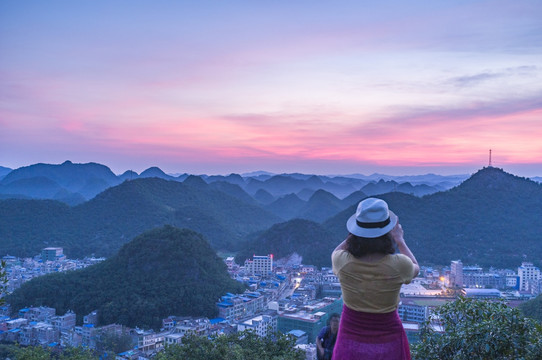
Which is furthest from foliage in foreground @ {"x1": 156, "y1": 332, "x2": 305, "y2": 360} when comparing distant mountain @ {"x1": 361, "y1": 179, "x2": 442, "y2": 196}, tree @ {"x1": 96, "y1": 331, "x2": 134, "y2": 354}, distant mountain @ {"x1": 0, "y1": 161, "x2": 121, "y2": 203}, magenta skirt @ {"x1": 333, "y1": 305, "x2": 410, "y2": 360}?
distant mountain @ {"x1": 0, "y1": 161, "x2": 121, "y2": 203}

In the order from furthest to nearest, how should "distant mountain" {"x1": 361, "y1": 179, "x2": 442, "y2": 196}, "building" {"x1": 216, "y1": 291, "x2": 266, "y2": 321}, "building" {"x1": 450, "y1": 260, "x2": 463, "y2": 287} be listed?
1. "distant mountain" {"x1": 361, "y1": 179, "x2": 442, "y2": 196}
2. "building" {"x1": 450, "y1": 260, "x2": 463, "y2": 287}
3. "building" {"x1": 216, "y1": 291, "x2": 266, "y2": 321}

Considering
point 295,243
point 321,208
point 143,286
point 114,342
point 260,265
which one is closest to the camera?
point 114,342

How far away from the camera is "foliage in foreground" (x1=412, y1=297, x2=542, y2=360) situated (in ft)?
7.93

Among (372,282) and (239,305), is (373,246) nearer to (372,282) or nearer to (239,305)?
(372,282)

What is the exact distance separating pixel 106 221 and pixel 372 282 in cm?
3601

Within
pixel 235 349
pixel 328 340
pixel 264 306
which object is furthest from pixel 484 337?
pixel 264 306

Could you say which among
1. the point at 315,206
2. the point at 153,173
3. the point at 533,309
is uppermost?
the point at 153,173

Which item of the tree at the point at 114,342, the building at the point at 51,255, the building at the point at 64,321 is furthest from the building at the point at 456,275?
the building at the point at 51,255

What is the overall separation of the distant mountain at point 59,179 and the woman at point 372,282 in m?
79.6

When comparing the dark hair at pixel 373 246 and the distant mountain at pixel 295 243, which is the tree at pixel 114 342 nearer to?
the dark hair at pixel 373 246

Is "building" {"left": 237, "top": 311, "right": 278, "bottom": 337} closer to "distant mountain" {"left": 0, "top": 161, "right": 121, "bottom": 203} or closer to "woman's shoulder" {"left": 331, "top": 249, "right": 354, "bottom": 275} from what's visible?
"woman's shoulder" {"left": 331, "top": 249, "right": 354, "bottom": 275}

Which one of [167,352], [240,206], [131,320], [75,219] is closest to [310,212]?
[240,206]

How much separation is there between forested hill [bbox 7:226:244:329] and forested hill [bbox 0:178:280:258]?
11.1m

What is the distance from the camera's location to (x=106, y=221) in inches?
1348
